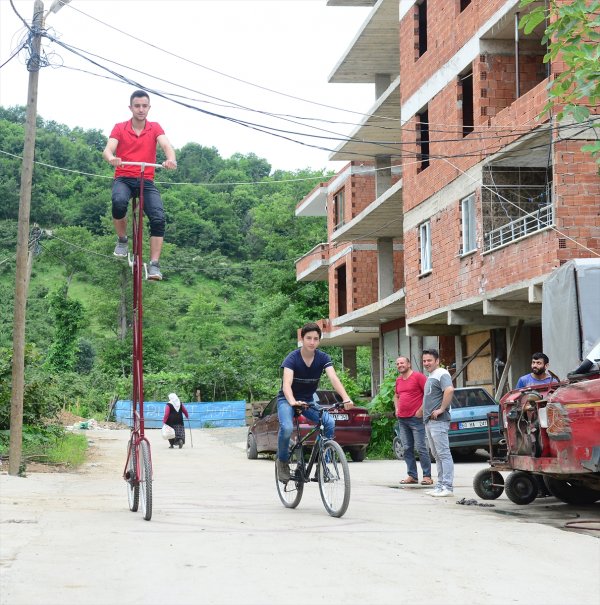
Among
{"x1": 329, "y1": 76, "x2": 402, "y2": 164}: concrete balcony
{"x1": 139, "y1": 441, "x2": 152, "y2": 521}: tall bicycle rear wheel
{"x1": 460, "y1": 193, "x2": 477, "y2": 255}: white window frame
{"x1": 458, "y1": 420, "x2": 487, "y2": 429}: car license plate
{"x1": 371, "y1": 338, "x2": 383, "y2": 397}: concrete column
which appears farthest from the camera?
{"x1": 371, "y1": 338, "x2": 383, "y2": 397}: concrete column

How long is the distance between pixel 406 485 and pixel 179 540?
7010mm

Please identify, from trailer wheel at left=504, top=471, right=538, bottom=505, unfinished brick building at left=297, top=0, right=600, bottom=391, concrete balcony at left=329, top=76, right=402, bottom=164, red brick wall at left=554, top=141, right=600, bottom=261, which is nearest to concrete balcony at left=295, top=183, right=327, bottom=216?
concrete balcony at left=329, top=76, right=402, bottom=164

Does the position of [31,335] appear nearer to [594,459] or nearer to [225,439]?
[225,439]

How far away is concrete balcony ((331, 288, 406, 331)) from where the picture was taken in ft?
114

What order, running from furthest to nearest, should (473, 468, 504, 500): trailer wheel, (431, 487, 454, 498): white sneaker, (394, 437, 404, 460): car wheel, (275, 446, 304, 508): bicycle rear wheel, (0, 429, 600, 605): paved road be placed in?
1. (394, 437, 404, 460): car wheel
2. (431, 487, 454, 498): white sneaker
3. (473, 468, 504, 500): trailer wheel
4. (275, 446, 304, 508): bicycle rear wheel
5. (0, 429, 600, 605): paved road

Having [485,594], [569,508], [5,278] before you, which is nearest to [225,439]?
[569,508]

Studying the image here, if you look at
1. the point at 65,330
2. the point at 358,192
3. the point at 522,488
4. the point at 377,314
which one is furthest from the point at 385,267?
the point at 65,330

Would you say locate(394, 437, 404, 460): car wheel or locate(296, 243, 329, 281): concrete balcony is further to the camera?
locate(296, 243, 329, 281): concrete balcony

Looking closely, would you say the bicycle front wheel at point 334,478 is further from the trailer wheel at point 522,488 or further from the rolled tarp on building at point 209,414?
the rolled tarp on building at point 209,414

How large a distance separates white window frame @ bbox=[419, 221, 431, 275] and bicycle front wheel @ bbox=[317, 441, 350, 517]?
1851cm

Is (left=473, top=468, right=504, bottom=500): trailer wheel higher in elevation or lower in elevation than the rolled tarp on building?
lower

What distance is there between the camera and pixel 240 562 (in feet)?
24.4

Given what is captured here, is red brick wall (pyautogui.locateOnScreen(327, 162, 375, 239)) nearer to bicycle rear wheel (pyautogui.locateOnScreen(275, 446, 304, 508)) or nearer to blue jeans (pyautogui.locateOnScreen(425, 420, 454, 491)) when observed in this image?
blue jeans (pyautogui.locateOnScreen(425, 420, 454, 491))

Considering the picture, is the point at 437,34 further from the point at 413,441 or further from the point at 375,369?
the point at 375,369
